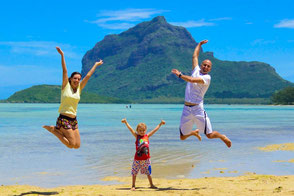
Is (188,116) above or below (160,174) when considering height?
above

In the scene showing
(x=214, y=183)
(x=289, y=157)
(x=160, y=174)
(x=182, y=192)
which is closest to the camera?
(x=182, y=192)

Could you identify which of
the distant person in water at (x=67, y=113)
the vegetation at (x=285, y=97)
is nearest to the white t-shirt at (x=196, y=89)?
the distant person in water at (x=67, y=113)

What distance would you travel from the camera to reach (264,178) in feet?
34.9

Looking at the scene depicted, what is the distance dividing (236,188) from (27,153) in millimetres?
10570

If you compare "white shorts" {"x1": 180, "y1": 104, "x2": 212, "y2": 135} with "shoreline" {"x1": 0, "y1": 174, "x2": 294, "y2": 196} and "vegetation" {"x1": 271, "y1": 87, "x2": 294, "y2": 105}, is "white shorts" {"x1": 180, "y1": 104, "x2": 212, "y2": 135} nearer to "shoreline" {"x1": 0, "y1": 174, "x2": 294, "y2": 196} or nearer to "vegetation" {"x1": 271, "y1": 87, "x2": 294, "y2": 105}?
"shoreline" {"x1": 0, "y1": 174, "x2": 294, "y2": 196}

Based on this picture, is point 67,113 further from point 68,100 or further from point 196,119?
point 196,119

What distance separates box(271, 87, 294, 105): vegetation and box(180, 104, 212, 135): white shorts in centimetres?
15433

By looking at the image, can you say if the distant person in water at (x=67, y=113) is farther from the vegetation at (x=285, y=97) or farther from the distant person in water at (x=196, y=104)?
the vegetation at (x=285, y=97)

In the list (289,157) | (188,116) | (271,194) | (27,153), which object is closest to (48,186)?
(188,116)

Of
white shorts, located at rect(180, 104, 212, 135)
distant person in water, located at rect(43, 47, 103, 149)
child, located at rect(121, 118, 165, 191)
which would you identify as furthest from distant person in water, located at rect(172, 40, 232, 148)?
distant person in water, located at rect(43, 47, 103, 149)

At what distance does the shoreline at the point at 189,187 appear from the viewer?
893 centimetres

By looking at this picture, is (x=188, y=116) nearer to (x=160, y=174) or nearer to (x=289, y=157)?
(x=160, y=174)

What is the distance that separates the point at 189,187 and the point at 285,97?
15821cm

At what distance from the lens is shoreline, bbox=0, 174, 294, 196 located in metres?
8.93
